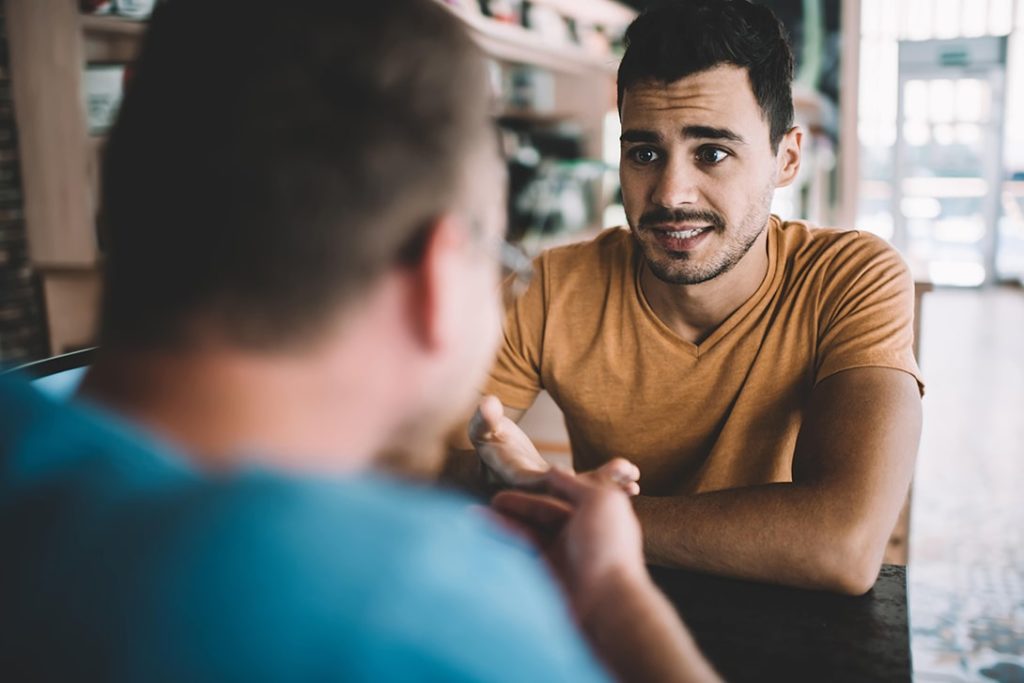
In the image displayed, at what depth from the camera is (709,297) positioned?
1.58 meters

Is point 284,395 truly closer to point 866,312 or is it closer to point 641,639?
point 641,639

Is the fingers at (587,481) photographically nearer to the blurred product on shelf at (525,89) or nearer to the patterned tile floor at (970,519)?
the patterned tile floor at (970,519)

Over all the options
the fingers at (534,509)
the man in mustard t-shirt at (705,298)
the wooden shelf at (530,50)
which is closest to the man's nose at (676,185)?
the man in mustard t-shirt at (705,298)

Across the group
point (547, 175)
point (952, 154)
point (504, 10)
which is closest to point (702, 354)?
point (504, 10)

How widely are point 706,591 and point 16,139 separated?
2.76m

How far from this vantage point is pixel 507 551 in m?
0.47

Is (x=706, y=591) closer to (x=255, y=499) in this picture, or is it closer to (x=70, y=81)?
(x=255, y=499)

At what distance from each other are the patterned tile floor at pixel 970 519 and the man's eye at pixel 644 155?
1606 mm

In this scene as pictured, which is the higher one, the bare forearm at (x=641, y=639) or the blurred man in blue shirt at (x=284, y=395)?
the blurred man in blue shirt at (x=284, y=395)

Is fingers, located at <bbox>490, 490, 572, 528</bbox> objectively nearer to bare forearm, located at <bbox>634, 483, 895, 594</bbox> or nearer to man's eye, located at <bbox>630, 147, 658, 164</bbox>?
bare forearm, located at <bbox>634, 483, 895, 594</bbox>

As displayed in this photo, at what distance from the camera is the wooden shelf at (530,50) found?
437 centimetres

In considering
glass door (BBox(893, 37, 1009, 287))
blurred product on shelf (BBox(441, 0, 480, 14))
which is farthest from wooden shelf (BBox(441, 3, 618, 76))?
glass door (BBox(893, 37, 1009, 287))

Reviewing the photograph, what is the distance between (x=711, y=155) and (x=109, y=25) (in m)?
2.24

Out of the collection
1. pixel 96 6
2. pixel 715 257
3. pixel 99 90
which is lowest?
pixel 715 257
